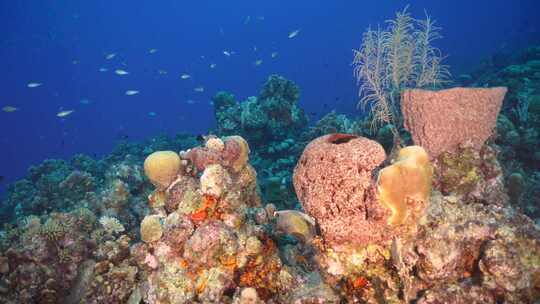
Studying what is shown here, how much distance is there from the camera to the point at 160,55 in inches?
5999

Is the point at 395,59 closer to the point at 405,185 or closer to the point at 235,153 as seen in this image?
the point at 235,153

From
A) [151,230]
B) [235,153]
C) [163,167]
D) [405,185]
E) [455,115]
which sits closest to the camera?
[405,185]

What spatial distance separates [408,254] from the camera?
3.93 m

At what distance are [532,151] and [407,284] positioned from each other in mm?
7340

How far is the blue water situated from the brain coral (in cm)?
4284

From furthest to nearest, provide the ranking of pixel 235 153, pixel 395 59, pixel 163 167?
pixel 395 59
pixel 235 153
pixel 163 167

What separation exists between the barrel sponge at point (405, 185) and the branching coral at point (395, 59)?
3469 mm

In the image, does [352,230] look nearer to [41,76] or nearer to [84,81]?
[41,76]

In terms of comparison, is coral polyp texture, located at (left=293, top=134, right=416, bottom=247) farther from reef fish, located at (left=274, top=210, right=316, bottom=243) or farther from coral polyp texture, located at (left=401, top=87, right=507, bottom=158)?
coral polyp texture, located at (left=401, top=87, right=507, bottom=158)

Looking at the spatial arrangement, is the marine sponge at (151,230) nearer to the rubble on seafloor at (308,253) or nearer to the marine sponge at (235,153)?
the rubble on seafloor at (308,253)

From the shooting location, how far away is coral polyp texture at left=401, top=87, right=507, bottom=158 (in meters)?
5.44

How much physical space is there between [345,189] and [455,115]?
2918 mm

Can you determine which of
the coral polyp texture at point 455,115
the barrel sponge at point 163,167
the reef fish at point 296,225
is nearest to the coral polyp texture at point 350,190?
the reef fish at point 296,225

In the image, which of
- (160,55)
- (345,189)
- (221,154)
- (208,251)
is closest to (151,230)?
(208,251)
